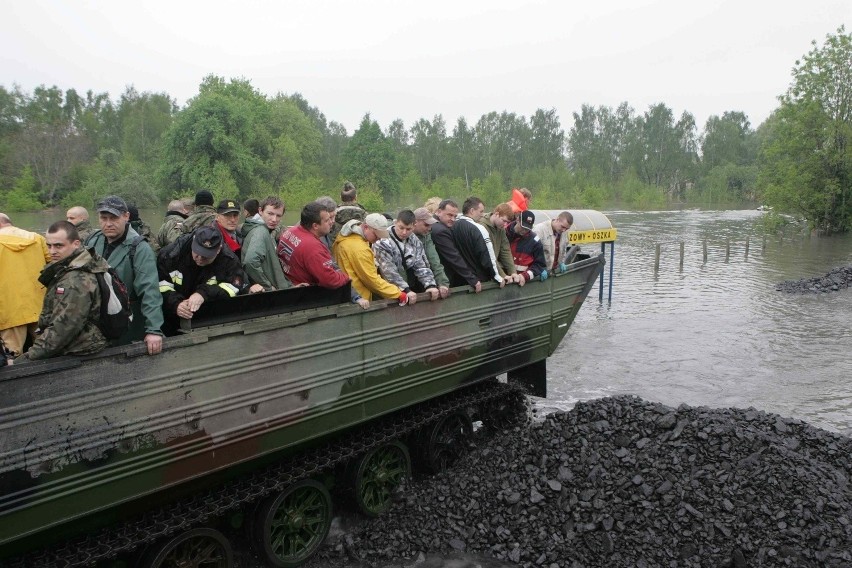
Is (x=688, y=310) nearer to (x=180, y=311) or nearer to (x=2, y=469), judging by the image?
(x=180, y=311)

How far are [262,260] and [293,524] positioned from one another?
2.16 metres

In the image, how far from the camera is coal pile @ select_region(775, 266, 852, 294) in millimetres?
18750

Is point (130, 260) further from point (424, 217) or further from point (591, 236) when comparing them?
point (591, 236)

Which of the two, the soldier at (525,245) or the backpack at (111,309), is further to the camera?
the soldier at (525,245)

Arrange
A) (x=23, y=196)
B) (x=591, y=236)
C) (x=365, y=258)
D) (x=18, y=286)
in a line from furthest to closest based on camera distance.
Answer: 1. (x=23, y=196)
2. (x=591, y=236)
3. (x=365, y=258)
4. (x=18, y=286)

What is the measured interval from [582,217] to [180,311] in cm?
1397

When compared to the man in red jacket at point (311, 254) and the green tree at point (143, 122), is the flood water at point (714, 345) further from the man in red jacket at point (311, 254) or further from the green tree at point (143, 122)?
the green tree at point (143, 122)

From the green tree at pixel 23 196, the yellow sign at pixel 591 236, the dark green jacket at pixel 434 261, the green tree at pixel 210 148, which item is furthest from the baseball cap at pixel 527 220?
the green tree at pixel 23 196

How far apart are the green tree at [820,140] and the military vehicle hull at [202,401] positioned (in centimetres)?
3600

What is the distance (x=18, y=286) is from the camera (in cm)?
399

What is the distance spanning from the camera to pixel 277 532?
16.6 ft

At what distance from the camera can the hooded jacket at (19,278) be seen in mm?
3957

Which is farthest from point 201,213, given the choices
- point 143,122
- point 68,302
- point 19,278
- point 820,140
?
point 143,122

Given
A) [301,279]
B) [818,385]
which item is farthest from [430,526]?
[818,385]
